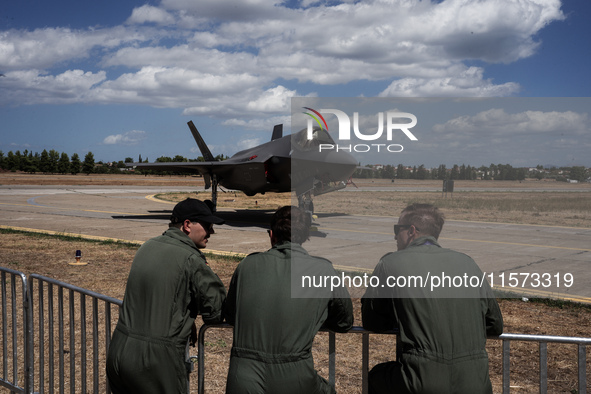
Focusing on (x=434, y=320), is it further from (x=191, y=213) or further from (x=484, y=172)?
(x=191, y=213)

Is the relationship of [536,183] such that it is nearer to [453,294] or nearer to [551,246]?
[453,294]

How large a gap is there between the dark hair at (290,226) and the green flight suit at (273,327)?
14 cm

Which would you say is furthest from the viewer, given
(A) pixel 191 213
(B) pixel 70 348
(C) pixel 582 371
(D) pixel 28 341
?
(D) pixel 28 341

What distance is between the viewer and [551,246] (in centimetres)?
1257

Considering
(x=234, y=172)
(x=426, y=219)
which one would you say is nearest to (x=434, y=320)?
(x=426, y=219)

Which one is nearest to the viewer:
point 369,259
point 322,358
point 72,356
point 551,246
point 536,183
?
point 536,183

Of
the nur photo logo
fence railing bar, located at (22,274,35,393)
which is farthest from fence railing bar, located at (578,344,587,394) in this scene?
fence railing bar, located at (22,274,35,393)

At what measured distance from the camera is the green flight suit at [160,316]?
10.5 ft

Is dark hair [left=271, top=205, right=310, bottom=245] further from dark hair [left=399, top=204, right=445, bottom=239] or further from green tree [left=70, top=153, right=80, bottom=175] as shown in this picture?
green tree [left=70, top=153, right=80, bottom=175]

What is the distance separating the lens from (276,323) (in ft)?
9.47

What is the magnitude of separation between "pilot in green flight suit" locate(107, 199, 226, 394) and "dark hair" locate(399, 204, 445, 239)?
1.41m

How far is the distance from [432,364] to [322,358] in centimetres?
280

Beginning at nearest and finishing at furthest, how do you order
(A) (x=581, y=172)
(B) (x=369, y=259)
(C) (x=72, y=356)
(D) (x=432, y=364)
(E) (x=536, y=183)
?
(D) (x=432, y=364) → (A) (x=581, y=172) → (E) (x=536, y=183) → (C) (x=72, y=356) → (B) (x=369, y=259)

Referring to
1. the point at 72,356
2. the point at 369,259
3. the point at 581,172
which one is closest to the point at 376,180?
the point at 581,172
